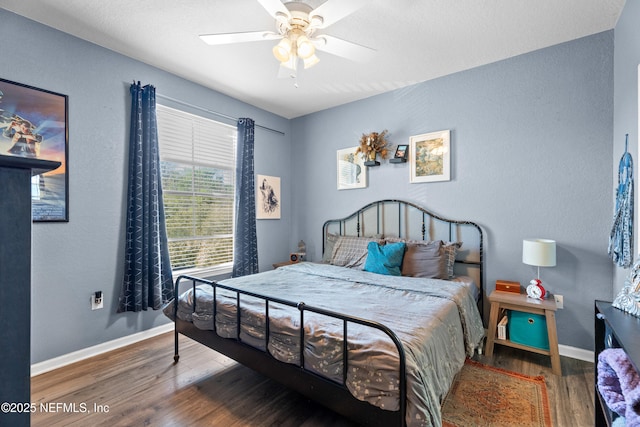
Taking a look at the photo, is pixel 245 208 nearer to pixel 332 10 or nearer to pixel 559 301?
pixel 332 10

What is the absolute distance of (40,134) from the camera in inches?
91.5

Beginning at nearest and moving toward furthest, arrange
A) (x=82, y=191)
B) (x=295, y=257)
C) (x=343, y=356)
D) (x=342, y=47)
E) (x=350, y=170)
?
1. (x=343, y=356)
2. (x=342, y=47)
3. (x=82, y=191)
4. (x=350, y=170)
5. (x=295, y=257)

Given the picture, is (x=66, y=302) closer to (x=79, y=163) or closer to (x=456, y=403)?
(x=79, y=163)

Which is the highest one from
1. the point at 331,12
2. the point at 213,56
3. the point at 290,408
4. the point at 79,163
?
the point at 213,56

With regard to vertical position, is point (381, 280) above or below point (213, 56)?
below

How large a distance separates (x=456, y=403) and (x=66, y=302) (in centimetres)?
304

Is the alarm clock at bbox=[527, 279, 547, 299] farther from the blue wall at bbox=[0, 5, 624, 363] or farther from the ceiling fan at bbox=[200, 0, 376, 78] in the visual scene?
the ceiling fan at bbox=[200, 0, 376, 78]

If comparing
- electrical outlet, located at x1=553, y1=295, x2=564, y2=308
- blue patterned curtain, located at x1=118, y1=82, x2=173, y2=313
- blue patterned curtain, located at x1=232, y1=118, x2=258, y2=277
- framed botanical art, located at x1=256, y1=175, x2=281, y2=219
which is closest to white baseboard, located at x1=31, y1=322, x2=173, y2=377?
blue patterned curtain, located at x1=118, y1=82, x2=173, y2=313

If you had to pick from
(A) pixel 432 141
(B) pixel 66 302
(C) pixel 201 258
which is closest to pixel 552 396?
(A) pixel 432 141

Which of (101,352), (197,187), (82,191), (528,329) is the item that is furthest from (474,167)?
(101,352)

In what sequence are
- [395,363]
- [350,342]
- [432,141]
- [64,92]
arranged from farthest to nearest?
1. [432,141]
2. [64,92]
3. [350,342]
4. [395,363]

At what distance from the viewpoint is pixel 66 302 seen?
2473 millimetres

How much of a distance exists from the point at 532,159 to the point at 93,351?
4.24 meters

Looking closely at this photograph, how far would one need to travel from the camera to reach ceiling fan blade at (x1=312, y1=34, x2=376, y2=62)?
2047 mm
